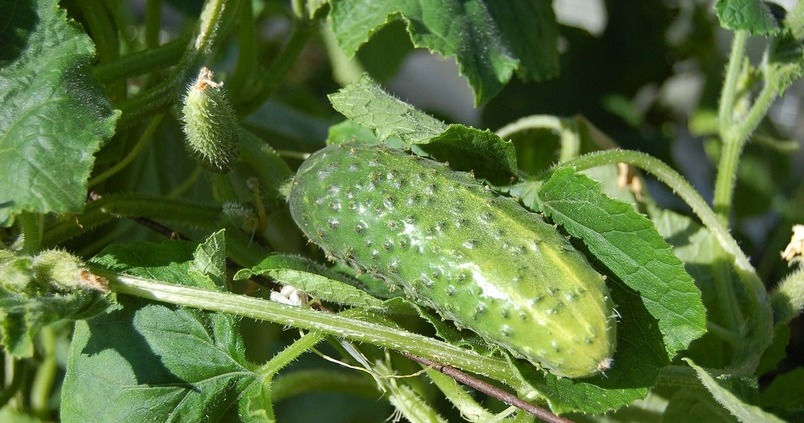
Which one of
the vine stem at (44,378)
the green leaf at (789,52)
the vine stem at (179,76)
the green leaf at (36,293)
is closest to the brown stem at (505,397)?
the green leaf at (36,293)

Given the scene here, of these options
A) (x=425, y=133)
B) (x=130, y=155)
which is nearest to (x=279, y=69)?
(x=130, y=155)

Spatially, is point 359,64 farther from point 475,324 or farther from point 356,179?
point 475,324

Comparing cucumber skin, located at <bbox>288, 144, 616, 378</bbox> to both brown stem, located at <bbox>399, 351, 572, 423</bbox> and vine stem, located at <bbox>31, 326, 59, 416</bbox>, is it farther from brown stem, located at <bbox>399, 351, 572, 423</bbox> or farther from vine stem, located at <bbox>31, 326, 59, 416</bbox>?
vine stem, located at <bbox>31, 326, 59, 416</bbox>

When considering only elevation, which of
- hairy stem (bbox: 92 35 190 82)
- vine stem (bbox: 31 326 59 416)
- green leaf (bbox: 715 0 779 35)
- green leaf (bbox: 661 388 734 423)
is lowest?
vine stem (bbox: 31 326 59 416)

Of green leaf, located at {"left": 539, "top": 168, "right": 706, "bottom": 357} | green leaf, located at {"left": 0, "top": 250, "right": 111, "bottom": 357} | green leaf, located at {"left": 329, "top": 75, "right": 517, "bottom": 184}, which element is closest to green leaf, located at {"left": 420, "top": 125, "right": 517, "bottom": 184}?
green leaf, located at {"left": 329, "top": 75, "right": 517, "bottom": 184}

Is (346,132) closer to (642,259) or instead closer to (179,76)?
(179,76)

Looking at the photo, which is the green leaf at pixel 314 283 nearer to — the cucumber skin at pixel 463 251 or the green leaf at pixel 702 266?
the cucumber skin at pixel 463 251
